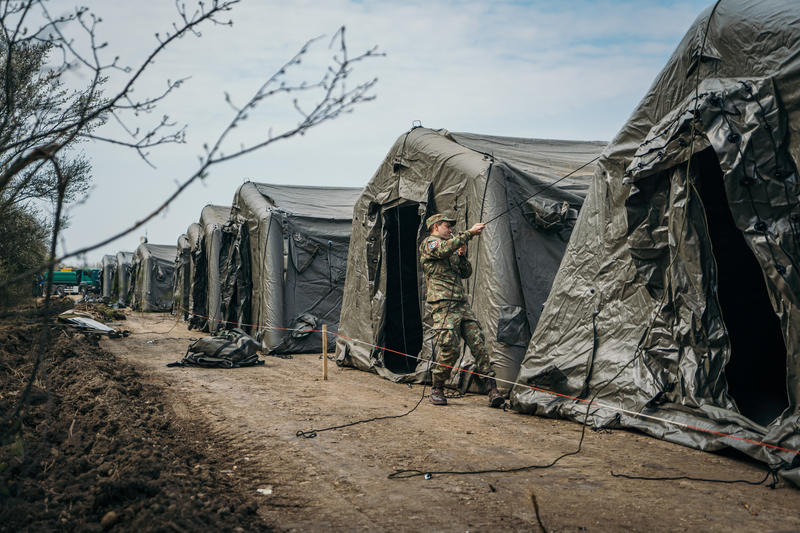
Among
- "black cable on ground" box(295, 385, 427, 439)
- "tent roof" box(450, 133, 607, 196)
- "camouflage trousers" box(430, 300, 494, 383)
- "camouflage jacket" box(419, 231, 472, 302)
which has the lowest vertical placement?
"black cable on ground" box(295, 385, 427, 439)

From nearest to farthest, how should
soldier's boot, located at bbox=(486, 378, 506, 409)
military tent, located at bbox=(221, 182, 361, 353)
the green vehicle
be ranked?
soldier's boot, located at bbox=(486, 378, 506, 409) → military tent, located at bbox=(221, 182, 361, 353) → the green vehicle

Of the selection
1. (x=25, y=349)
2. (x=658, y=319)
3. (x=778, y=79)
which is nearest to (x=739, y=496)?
(x=658, y=319)

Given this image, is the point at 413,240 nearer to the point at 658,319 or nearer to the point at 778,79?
the point at 658,319

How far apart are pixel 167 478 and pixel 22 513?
2.38 feet

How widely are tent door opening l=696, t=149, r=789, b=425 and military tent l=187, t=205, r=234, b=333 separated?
10845 mm

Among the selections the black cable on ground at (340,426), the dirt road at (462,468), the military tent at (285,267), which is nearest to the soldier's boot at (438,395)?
the dirt road at (462,468)

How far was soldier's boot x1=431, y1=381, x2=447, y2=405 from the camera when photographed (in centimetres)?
648

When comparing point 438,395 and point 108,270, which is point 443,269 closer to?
point 438,395

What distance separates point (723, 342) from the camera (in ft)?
15.1

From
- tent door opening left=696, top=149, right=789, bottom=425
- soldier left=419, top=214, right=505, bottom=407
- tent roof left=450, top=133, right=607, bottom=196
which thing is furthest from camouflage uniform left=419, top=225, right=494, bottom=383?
tent door opening left=696, top=149, right=789, bottom=425

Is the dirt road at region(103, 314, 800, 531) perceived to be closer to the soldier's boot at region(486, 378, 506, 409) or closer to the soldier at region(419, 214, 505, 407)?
the soldier's boot at region(486, 378, 506, 409)

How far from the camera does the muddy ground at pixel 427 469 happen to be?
125 inches

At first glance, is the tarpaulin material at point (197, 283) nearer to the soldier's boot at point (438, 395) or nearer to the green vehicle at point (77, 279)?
the soldier's boot at point (438, 395)

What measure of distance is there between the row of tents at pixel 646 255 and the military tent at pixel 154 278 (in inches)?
779
